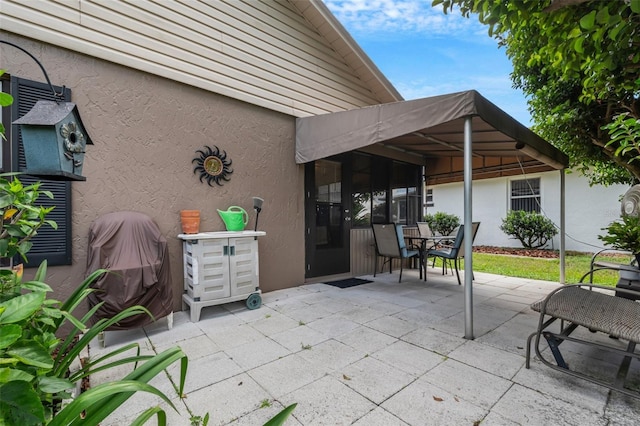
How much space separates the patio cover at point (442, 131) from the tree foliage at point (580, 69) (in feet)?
2.37

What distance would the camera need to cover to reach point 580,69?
9.77 ft

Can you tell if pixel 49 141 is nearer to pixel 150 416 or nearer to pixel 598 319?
pixel 150 416

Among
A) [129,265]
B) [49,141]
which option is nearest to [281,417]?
[49,141]

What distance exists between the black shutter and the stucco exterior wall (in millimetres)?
11322

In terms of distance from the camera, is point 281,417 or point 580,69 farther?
point 580,69

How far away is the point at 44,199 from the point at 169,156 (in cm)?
116

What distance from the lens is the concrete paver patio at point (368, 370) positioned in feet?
5.14

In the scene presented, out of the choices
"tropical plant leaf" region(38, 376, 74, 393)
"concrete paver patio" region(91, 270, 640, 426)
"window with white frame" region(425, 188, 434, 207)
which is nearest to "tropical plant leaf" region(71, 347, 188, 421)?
"tropical plant leaf" region(38, 376, 74, 393)

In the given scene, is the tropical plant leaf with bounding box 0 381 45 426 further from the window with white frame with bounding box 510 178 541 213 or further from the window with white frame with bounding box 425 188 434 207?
the window with white frame with bounding box 425 188 434 207

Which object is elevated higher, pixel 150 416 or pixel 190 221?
pixel 190 221

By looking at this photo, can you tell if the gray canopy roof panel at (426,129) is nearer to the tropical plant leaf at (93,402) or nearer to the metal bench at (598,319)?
the metal bench at (598,319)

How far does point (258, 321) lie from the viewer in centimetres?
294

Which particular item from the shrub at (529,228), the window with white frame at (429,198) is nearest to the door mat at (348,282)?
the shrub at (529,228)

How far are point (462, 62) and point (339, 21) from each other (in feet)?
26.0
